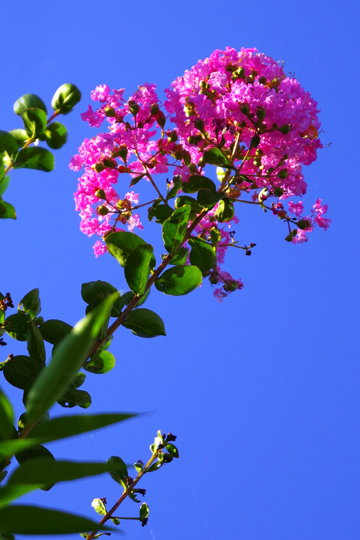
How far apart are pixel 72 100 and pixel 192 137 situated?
428 mm

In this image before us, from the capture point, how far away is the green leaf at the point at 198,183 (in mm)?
1401

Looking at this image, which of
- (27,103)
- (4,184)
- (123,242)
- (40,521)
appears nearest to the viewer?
(40,521)

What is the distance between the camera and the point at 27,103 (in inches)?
45.6

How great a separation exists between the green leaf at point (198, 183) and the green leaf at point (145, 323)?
0.45 m

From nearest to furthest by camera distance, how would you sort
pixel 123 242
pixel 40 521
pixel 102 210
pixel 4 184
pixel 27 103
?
1. pixel 40 521
2. pixel 4 184
3. pixel 27 103
4. pixel 123 242
5. pixel 102 210

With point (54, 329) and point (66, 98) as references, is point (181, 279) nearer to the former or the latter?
point (54, 329)

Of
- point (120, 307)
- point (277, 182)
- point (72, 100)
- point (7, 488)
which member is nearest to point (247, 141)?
point (277, 182)

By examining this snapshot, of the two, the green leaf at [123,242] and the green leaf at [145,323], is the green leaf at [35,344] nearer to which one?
the green leaf at [145,323]

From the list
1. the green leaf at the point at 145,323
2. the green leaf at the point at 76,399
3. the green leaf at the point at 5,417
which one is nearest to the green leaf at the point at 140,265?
the green leaf at the point at 145,323

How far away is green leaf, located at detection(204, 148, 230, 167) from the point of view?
4.60 feet

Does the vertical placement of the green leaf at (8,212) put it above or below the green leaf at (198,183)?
below

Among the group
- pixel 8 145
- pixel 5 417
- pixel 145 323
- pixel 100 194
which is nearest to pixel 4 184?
pixel 8 145

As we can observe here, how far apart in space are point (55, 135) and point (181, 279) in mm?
500

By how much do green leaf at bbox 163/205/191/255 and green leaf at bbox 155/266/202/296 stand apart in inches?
2.2
